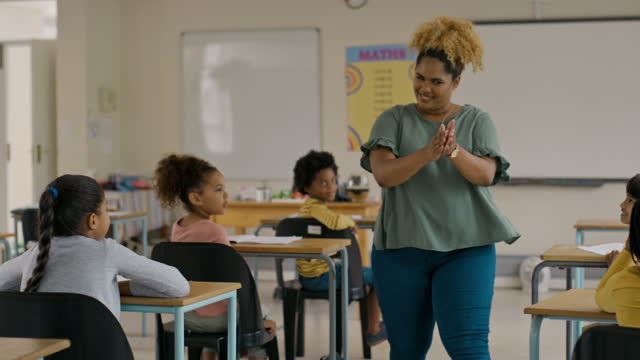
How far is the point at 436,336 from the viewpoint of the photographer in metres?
4.75

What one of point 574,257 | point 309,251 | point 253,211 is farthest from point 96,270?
point 253,211

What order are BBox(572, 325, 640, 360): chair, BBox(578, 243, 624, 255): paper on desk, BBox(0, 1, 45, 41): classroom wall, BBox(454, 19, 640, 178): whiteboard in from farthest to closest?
BBox(0, 1, 45, 41): classroom wall
BBox(454, 19, 640, 178): whiteboard
BBox(578, 243, 624, 255): paper on desk
BBox(572, 325, 640, 360): chair

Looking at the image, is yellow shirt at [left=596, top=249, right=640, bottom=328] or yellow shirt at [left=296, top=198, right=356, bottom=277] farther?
yellow shirt at [left=296, top=198, right=356, bottom=277]

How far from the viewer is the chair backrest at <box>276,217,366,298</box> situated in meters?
3.91

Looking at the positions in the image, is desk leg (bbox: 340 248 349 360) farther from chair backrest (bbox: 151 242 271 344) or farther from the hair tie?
the hair tie

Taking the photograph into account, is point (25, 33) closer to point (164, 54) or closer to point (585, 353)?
point (164, 54)

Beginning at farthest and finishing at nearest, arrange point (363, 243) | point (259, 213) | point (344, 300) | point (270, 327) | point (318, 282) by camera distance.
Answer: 1. point (259, 213)
2. point (363, 243)
3. point (318, 282)
4. point (344, 300)
5. point (270, 327)

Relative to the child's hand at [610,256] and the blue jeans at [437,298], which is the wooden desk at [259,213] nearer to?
the child's hand at [610,256]

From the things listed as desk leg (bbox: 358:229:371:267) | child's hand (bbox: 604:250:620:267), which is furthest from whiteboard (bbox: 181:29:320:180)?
child's hand (bbox: 604:250:620:267)

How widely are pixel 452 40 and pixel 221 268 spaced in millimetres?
1095

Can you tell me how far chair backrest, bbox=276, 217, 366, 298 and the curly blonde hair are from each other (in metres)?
1.82

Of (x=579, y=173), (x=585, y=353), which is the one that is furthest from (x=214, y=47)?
(x=585, y=353)

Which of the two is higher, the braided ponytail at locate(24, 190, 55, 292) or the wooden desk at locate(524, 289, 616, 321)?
the braided ponytail at locate(24, 190, 55, 292)

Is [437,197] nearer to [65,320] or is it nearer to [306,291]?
[65,320]
